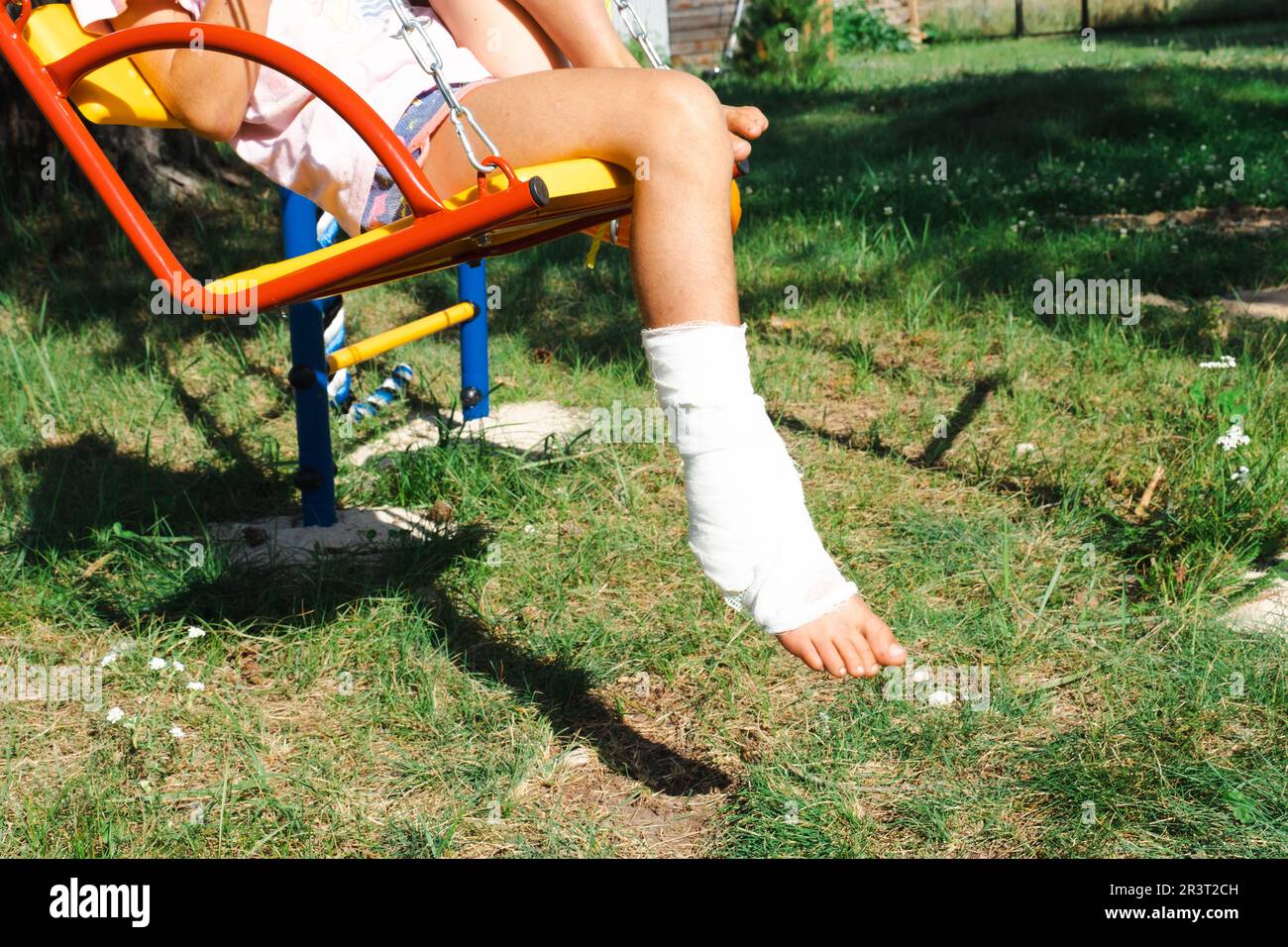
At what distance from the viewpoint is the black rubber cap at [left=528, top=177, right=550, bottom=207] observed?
56.1 inches

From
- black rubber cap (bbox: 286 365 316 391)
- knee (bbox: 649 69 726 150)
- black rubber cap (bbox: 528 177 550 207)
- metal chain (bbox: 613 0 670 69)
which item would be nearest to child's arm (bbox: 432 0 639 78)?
metal chain (bbox: 613 0 670 69)

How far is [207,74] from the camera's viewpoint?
71.6 inches

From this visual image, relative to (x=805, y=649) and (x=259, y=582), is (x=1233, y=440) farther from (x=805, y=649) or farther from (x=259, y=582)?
(x=259, y=582)

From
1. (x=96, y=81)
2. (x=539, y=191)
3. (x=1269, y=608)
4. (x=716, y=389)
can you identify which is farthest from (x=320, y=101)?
(x=1269, y=608)

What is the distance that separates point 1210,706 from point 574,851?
1007 mm

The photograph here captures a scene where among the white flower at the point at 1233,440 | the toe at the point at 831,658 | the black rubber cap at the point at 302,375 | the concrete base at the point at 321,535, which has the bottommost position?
the concrete base at the point at 321,535

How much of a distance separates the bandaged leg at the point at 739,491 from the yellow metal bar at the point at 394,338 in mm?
1357

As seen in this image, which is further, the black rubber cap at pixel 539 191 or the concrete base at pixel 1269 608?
the concrete base at pixel 1269 608

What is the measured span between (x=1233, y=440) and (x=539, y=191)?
1.74 meters

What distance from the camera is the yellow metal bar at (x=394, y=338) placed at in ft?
9.09

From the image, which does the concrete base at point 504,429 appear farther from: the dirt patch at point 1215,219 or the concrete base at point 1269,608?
the dirt patch at point 1215,219

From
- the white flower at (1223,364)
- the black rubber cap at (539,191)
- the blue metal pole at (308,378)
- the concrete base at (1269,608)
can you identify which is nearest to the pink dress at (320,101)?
the black rubber cap at (539,191)

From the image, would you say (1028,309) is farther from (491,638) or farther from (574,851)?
(574,851)

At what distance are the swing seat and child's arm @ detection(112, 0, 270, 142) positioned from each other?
0.08 metres
